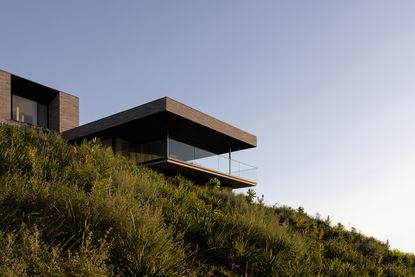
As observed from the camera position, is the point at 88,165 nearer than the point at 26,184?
No

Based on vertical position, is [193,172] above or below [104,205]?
above

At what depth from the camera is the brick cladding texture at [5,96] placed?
26094 millimetres

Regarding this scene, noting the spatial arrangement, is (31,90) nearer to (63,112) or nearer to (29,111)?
(29,111)

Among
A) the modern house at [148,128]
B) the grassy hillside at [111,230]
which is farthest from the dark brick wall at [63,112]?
the grassy hillside at [111,230]

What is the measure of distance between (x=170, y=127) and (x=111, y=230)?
19.5 m

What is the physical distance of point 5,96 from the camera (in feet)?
86.4

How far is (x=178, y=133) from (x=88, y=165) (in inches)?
692

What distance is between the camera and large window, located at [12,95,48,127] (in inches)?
1122

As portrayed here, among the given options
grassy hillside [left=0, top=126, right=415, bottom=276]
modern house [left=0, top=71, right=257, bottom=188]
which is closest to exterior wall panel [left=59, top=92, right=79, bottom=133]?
modern house [left=0, top=71, right=257, bottom=188]

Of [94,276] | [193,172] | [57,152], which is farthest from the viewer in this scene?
[193,172]

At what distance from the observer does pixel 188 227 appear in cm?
764

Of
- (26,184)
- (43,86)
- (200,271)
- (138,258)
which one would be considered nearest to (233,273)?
(200,271)

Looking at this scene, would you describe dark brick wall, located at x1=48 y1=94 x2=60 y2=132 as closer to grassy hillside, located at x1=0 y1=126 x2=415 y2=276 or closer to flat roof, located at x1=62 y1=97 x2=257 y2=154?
flat roof, located at x1=62 y1=97 x2=257 y2=154

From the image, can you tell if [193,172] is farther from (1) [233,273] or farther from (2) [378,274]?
(1) [233,273]
